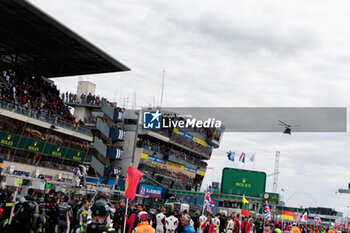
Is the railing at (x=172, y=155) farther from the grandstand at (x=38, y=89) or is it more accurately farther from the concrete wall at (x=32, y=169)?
the concrete wall at (x=32, y=169)

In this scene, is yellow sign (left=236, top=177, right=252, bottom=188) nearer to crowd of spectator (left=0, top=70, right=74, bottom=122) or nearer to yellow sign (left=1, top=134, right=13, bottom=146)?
crowd of spectator (left=0, top=70, right=74, bottom=122)

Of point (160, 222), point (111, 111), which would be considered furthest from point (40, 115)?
point (160, 222)

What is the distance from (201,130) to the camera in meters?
71.4

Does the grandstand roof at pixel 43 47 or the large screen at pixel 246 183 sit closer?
the grandstand roof at pixel 43 47

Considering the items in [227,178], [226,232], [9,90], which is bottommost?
[226,232]

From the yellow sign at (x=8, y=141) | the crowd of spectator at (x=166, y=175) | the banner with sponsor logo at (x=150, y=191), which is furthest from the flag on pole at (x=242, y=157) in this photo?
the yellow sign at (x=8, y=141)

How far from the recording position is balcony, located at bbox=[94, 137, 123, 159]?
5331 centimetres

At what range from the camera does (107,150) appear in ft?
180

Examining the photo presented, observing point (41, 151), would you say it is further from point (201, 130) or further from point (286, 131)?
point (286, 131)

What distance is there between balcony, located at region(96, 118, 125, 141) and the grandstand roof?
6.76m

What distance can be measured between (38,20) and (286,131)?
4747 centimetres

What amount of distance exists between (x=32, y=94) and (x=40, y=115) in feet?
13.7

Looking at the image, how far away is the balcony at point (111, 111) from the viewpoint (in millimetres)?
56341

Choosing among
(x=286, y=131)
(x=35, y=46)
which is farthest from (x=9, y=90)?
(x=286, y=131)
